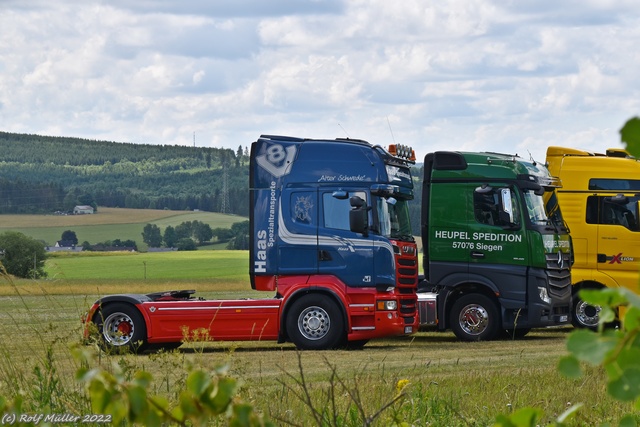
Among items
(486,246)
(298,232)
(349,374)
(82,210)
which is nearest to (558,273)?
(486,246)

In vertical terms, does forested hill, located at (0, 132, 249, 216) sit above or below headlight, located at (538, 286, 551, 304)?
above

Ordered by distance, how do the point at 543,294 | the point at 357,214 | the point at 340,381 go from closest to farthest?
the point at 340,381 → the point at 357,214 → the point at 543,294

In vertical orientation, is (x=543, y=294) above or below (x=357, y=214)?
below

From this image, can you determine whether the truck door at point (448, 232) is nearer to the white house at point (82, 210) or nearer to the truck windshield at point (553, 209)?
the truck windshield at point (553, 209)

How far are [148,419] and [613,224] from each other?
58.9 ft

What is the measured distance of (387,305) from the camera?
16.0m

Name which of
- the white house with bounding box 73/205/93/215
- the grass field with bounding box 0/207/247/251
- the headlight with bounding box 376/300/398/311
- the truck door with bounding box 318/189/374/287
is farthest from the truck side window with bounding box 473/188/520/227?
the white house with bounding box 73/205/93/215

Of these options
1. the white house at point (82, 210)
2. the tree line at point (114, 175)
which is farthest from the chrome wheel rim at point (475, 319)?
the white house at point (82, 210)

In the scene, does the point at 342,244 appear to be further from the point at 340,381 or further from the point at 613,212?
the point at 340,381

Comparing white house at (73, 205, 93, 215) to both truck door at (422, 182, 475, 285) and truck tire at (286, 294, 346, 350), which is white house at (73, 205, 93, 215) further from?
truck tire at (286, 294, 346, 350)

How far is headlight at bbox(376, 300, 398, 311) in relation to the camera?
627 inches

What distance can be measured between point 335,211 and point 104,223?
11364 cm

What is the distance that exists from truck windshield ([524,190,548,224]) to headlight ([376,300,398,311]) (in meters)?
2.81

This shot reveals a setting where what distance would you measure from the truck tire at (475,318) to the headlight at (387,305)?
1.91m
